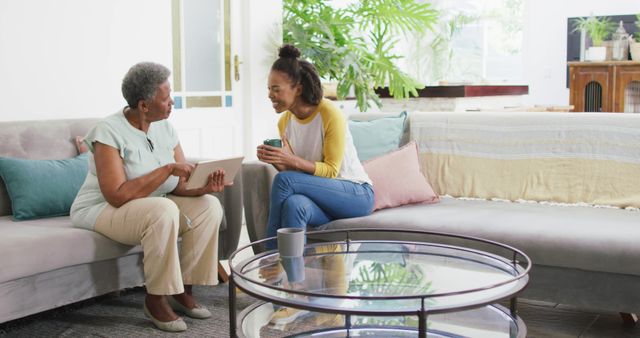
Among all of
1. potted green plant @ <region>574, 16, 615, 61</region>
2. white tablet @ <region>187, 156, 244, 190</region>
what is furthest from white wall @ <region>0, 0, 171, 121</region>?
potted green plant @ <region>574, 16, 615, 61</region>

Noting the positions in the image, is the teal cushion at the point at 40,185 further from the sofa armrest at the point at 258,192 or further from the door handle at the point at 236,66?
the door handle at the point at 236,66

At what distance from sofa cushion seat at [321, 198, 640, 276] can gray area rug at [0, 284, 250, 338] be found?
566 millimetres

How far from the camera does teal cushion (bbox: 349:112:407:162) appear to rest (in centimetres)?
344

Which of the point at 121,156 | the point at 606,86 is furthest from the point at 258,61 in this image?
the point at 606,86

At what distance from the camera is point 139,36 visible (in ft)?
13.3

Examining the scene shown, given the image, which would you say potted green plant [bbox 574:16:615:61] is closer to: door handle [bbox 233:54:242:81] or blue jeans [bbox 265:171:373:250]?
door handle [bbox 233:54:242:81]

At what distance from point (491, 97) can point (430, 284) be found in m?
5.01

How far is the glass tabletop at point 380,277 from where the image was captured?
1.76 metres

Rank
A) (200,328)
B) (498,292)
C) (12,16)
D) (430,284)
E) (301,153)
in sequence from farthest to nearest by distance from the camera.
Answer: (12,16), (301,153), (200,328), (430,284), (498,292)

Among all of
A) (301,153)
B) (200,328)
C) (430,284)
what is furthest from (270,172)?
(430,284)

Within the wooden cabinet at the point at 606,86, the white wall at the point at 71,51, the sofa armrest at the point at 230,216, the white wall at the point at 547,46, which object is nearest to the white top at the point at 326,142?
the sofa armrest at the point at 230,216

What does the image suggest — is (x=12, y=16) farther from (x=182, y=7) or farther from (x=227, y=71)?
(x=227, y=71)

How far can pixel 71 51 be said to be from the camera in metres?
3.66

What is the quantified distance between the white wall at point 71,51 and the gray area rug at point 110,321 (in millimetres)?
951
